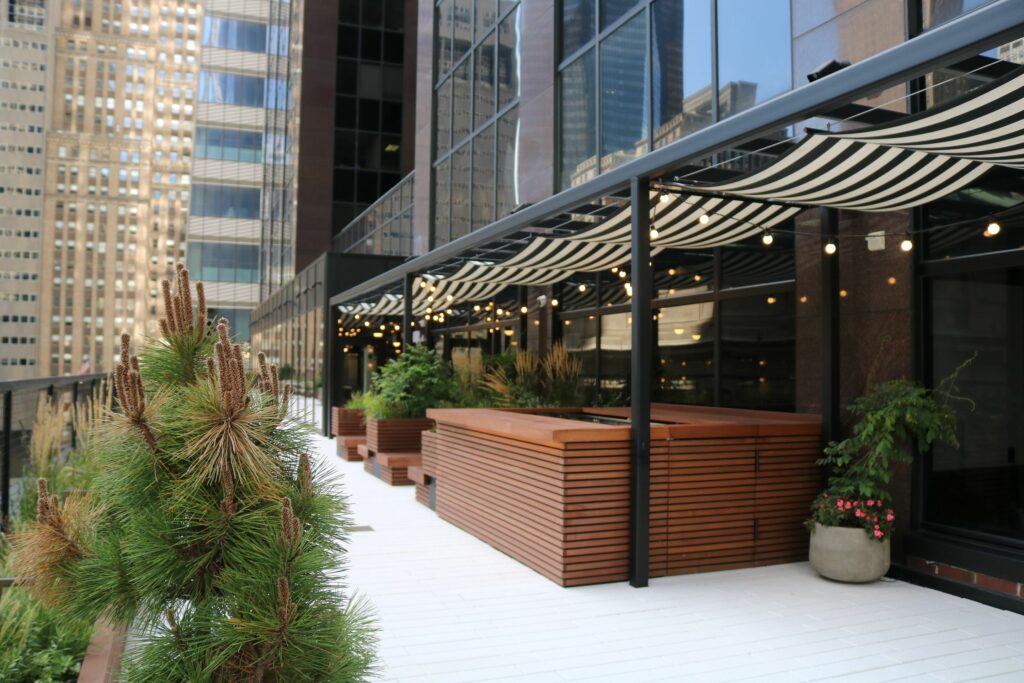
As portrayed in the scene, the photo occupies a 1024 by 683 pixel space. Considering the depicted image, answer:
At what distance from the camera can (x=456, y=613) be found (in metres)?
4.90

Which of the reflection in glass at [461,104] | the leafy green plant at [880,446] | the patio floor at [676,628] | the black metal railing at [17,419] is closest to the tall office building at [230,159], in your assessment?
the reflection in glass at [461,104]

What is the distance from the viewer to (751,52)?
728 centimetres

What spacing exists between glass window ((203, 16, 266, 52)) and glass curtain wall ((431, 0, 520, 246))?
116 ft

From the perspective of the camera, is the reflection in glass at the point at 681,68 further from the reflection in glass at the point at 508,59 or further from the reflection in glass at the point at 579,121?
the reflection in glass at the point at 508,59

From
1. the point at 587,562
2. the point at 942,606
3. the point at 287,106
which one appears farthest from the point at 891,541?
the point at 287,106

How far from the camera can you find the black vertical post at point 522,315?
12438 mm

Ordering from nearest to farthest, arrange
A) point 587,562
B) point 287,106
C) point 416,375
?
point 587,562 → point 416,375 → point 287,106

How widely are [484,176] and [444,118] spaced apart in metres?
2.68

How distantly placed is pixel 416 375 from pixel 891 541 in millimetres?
6875

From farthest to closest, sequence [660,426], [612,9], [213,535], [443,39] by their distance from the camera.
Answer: [443,39], [612,9], [660,426], [213,535]

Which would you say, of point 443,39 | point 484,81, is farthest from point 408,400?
point 443,39

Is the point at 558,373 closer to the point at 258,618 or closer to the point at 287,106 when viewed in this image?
the point at 258,618

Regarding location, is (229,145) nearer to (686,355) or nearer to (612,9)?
(612,9)

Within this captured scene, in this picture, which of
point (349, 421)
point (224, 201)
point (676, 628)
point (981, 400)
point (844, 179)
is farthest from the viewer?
point (224, 201)
